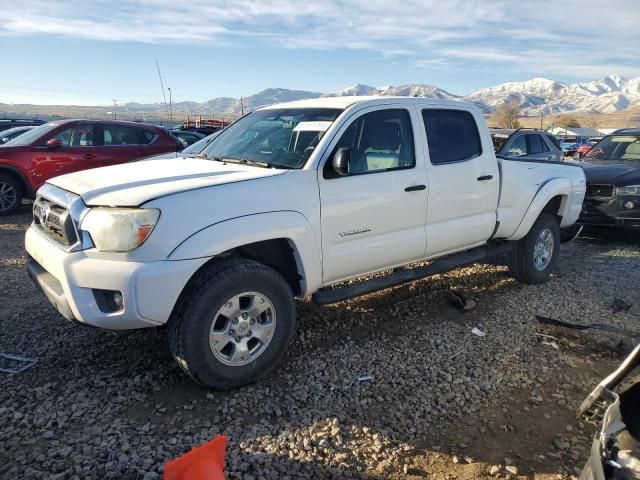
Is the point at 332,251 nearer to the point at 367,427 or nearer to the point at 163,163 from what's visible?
the point at 367,427

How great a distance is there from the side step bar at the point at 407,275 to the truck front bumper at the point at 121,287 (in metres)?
1.16

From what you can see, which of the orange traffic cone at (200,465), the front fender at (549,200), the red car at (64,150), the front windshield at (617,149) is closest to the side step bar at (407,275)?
the front fender at (549,200)

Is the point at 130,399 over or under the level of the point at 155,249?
under

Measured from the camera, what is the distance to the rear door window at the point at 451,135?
4523 mm

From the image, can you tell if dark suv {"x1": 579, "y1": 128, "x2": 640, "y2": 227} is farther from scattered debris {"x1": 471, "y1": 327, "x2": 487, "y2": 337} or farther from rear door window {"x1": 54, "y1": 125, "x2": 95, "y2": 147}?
rear door window {"x1": 54, "y1": 125, "x2": 95, "y2": 147}

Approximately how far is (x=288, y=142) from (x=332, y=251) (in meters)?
0.97

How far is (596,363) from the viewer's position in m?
4.10

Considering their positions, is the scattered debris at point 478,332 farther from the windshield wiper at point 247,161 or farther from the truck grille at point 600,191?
the truck grille at point 600,191

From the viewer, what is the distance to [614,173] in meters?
8.01

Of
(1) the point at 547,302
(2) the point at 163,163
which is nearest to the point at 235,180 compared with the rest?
(2) the point at 163,163

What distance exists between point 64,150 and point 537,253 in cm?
823

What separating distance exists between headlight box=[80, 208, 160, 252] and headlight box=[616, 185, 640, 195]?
24.1 feet

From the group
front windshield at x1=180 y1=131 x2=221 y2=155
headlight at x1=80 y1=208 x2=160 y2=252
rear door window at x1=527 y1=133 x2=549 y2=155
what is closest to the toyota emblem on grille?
headlight at x1=80 y1=208 x2=160 y2=252

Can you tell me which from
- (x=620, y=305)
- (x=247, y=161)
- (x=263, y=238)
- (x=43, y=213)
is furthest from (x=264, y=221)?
(x=620, y=305)
